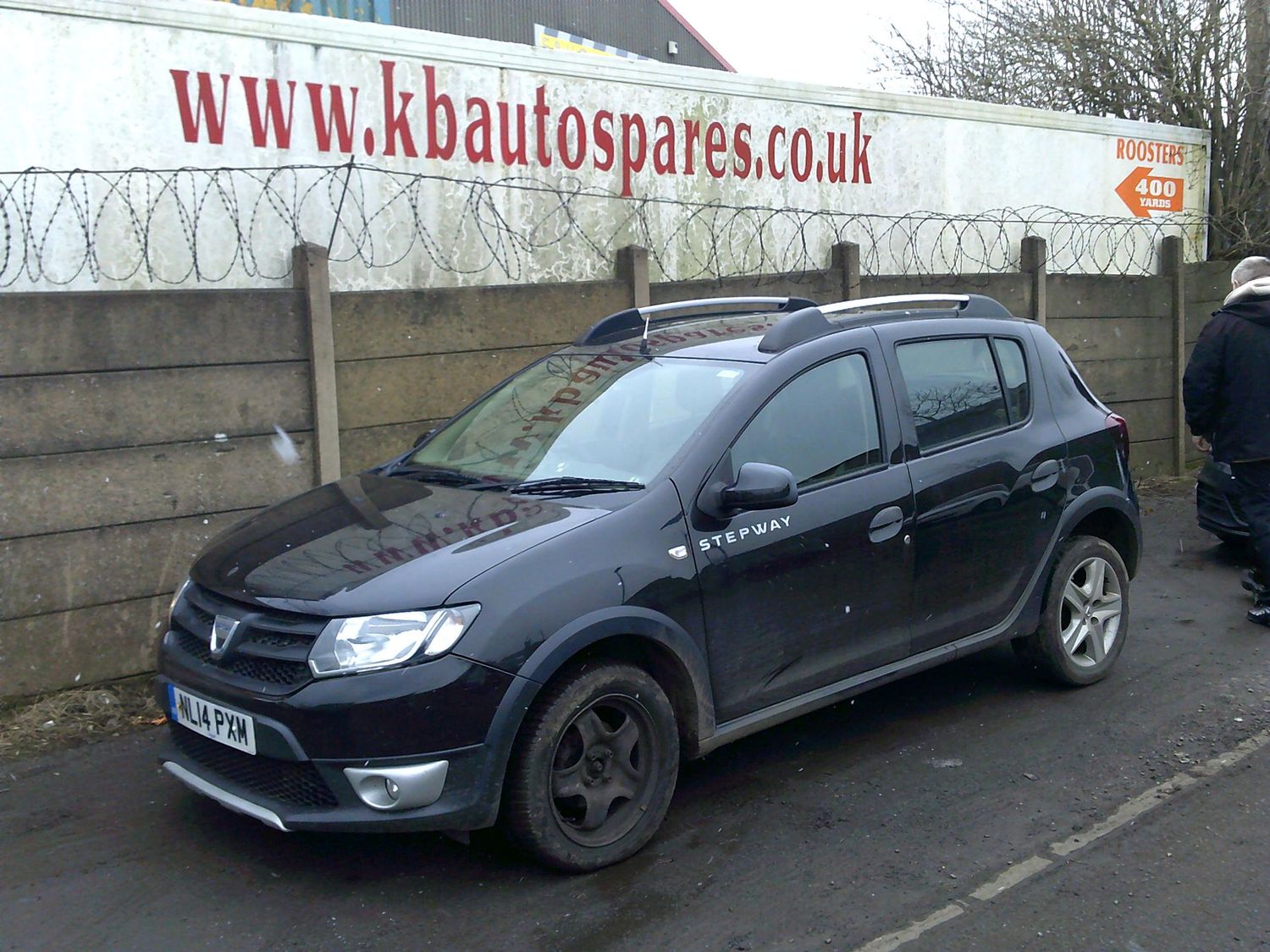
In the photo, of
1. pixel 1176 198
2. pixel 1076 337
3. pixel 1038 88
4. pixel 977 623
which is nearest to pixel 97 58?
pixel 977 623

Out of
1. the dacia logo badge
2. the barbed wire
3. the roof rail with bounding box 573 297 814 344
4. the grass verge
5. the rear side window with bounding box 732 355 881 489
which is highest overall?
the barbed wire

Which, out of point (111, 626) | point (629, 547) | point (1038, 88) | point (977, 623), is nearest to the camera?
point (629, 547)

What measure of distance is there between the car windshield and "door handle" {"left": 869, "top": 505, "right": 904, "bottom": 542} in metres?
0.78

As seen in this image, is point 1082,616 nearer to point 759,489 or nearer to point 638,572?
point 759,489

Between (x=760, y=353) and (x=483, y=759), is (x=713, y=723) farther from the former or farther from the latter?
(x=760, y=353)

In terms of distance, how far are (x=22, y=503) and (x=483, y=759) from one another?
3071 mm

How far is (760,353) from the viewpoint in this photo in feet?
15.3

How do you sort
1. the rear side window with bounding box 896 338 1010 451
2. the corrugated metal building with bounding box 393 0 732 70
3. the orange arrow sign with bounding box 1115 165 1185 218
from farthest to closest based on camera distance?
the corrugated metal building with bounding box 393 0 732 70
the orange arrow sign with bounding box 1115 165 1185 218
the rear side window with bounding box 896 338 1010 451

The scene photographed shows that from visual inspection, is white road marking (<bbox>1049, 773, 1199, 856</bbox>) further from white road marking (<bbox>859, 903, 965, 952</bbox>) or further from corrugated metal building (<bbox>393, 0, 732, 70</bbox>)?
corrugated metal building (<bbox>393, 0, 732, 70</bbox>)

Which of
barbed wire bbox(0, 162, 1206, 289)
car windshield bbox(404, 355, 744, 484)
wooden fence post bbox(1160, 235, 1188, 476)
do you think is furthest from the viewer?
wooden fence post bbox(1160, 235, 1188, 476)

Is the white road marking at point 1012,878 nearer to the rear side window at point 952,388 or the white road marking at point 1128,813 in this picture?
the white road marking at point 1128,813

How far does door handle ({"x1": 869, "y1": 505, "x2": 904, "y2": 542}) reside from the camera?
462 cm

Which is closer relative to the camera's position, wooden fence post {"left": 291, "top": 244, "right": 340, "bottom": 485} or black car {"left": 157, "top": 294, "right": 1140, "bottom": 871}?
black car {"left": 157, "top": 294, "right": 1140, "bottom": 871}

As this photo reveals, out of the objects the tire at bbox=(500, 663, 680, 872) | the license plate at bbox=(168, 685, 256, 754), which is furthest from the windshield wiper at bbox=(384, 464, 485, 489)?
the license plate at bbox=(168, 685, 256, 754)
